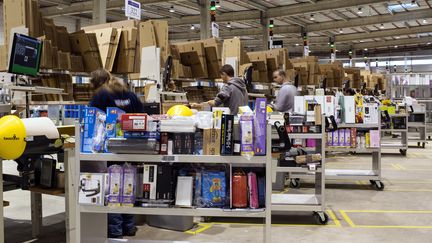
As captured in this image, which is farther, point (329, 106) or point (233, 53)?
point (233, 53)

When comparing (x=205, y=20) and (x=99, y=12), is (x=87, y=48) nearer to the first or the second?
(x=99, y=12)

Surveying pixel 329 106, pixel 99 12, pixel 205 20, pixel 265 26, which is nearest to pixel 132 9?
pixel 329 106

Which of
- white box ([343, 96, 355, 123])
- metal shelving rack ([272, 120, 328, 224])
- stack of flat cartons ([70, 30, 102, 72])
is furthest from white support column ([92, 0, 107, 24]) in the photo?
metal shelving rack ([272, 120, 328, 224])

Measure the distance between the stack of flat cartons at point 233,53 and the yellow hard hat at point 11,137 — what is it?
5.38 metres

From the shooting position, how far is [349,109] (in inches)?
273

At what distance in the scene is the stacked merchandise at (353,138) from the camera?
271 inches

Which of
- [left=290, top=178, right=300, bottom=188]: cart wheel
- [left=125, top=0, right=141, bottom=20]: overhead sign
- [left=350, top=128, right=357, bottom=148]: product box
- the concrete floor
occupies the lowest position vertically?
the concrete floor

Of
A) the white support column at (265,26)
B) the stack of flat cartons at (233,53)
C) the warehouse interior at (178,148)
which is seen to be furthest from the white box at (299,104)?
the white support column at (265,26)

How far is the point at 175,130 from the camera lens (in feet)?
9.81

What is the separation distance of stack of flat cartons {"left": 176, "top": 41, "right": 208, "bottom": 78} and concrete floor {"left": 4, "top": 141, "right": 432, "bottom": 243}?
2.86 m

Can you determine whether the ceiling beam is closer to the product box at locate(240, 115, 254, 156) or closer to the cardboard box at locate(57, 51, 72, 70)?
the cardboard box at locate(57, 51, 72, 70)

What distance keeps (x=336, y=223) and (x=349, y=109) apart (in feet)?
8.05

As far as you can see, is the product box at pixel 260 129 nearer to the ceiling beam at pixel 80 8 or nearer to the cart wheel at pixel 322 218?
the cart wheel at pixel 322 218

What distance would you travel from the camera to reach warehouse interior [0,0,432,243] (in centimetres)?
300
